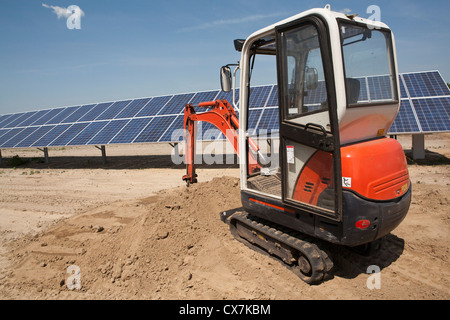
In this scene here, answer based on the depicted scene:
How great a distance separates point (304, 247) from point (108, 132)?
46.9ft

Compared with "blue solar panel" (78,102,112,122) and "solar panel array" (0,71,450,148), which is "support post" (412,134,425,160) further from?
"blue solar panel" (78,102,112,122)

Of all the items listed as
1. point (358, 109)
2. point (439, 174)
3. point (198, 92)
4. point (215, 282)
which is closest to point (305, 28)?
point (358, 109)

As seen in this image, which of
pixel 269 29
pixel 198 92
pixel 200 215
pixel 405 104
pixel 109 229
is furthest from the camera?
pixel 198 92

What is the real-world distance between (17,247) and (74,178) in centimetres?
786

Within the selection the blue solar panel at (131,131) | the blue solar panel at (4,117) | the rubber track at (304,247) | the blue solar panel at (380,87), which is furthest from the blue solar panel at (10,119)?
the blue solar panel at (380,87)

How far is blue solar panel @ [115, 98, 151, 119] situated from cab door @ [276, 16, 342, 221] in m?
14.6

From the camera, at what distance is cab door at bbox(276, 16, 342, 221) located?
3504mm

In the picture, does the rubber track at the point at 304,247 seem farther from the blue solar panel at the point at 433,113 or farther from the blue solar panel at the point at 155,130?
the blue solar panel at the point at 155,130

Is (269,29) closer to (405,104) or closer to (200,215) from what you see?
(200,215)

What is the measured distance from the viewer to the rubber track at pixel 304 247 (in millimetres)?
3967

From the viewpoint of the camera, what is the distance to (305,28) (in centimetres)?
374

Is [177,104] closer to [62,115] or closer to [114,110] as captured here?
[114,110]

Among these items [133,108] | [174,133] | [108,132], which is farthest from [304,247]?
[133,108]

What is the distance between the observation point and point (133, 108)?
18.3 meters
